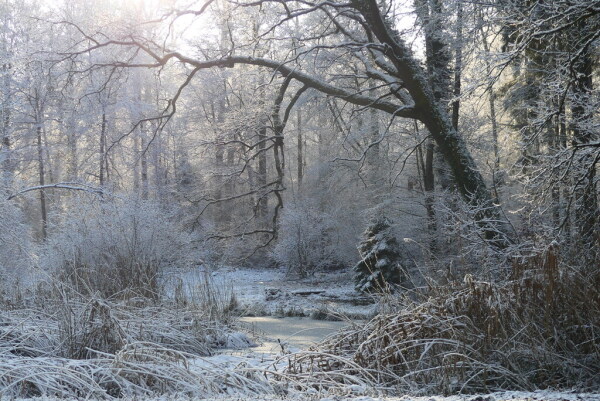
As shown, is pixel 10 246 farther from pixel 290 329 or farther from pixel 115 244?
pixel 290 329

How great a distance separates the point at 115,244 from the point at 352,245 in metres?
9.42

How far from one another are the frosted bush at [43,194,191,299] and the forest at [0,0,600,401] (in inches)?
3.3

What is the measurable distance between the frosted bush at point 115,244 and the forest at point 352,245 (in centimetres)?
8

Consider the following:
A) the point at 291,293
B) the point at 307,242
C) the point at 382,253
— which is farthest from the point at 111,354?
the point at 307,242

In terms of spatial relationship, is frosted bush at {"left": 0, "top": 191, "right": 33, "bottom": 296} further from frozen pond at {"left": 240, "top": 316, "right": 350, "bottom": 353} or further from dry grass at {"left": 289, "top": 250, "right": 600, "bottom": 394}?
dry grass at {"left": 289, "top": 250, "right": 600, "bottom": 394}

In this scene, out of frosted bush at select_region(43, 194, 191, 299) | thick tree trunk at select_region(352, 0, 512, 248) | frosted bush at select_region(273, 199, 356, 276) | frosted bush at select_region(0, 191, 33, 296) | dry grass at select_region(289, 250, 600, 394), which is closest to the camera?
dry grass at select_region(289, 250, 600, 394)

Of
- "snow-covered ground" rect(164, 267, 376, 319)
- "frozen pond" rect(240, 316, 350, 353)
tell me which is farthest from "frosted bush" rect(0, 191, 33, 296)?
"frozen pond" rect(240, 316, 350, 353)

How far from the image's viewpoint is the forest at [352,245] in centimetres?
401

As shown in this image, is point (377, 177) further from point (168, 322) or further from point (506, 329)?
point (506, 329)

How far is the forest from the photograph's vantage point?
4012 millimetres

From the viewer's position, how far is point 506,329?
4504 millimetres

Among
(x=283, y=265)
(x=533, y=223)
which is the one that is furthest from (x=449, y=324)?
(x=283, y=265)

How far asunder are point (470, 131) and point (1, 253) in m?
12.0

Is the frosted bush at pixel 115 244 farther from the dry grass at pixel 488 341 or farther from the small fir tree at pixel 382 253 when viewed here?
the small fir tree at pixel 382 253
